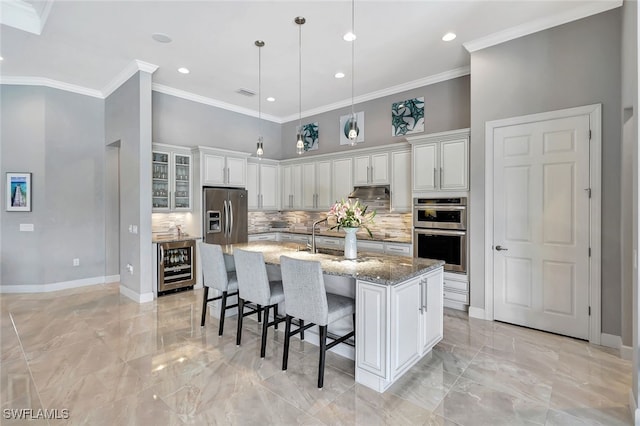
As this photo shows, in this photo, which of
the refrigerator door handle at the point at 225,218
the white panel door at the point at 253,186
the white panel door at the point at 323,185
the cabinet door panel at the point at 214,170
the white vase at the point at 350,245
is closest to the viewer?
the white vase at the point at 350,245

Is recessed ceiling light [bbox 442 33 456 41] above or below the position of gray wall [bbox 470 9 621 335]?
above

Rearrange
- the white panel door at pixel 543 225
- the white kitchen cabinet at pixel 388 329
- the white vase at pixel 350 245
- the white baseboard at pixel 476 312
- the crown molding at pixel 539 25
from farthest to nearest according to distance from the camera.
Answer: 1. the white baseboard at pixel 476 312
2. the white panel door at pixel 543 225
3. the crown molding at pixel 539 25
4. the white vase at pixel 350 245
5. the white kitchen cabinet at pixel 388 329

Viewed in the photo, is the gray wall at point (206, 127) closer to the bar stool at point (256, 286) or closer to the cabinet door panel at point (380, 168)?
the cabinet door panel at point (380, 168)

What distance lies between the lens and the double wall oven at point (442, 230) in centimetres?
423

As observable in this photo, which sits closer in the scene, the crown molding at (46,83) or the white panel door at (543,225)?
the white panel door at (543,225)

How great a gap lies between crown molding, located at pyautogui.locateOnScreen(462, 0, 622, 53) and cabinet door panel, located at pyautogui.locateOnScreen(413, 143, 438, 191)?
1.31 m

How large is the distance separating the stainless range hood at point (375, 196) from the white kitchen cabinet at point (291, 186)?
1.56 meters

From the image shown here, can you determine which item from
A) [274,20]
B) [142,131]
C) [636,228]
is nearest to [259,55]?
[274,20]

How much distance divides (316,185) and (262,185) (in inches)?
46.3

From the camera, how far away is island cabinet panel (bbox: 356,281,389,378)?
7.83ft

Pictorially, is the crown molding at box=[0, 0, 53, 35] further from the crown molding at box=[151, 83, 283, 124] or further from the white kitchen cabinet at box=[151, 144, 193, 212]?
the white kitchen cabinet at box=[151, 144, 193, 212]

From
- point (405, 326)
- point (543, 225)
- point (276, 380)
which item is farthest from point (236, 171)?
point (543, 225)

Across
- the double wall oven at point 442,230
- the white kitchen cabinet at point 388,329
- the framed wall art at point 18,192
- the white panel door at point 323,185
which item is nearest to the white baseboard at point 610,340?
the double wall oven at point 442,230

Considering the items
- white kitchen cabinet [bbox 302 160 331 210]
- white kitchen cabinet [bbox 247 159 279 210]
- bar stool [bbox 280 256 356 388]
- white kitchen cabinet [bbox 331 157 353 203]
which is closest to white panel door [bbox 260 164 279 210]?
white kitchen cabinet [bbox 247 159 279 210]
